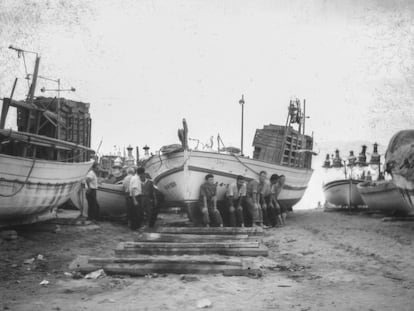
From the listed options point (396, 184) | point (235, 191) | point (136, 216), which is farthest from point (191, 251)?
point (396, 184)

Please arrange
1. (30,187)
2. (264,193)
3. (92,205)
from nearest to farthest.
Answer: (30,187) → (92,205) → (264,193)

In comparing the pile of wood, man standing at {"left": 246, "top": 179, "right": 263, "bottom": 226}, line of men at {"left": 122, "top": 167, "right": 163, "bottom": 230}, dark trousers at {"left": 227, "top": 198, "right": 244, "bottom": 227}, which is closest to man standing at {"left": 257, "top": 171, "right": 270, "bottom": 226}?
man standing at {"left": 246, "top": 179, "right": 263, "bottom": 226}

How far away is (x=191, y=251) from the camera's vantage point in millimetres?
7223

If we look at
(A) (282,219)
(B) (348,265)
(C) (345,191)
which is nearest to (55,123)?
(A) (282,219)

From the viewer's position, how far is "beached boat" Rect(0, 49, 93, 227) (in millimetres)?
8391

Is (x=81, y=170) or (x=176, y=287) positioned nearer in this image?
(x=176, y=287)

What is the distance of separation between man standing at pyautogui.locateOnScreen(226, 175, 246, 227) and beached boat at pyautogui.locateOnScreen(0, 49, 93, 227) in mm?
4078

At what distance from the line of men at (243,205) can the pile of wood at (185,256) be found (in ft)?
3.66

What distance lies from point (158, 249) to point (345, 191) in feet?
45.0

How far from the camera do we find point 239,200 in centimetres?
1177

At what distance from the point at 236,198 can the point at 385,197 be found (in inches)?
236

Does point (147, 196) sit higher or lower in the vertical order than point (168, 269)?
higher

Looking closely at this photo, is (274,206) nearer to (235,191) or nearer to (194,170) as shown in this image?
(235,191)

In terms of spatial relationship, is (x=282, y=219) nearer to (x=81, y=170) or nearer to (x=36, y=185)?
(x=81, y=170)
